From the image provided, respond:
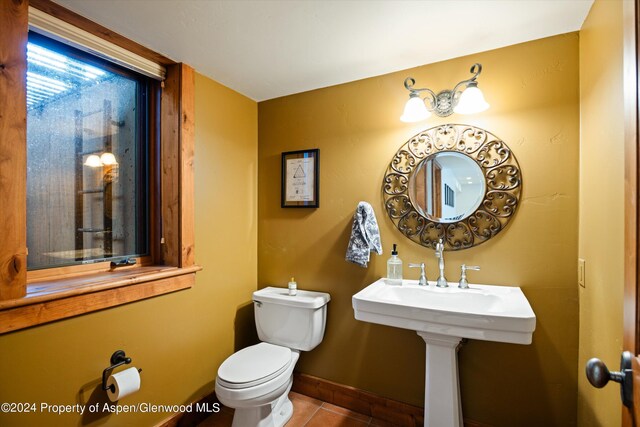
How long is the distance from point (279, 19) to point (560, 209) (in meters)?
1.69

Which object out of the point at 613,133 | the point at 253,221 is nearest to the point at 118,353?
the point at 253,221

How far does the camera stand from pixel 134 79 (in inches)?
69.0

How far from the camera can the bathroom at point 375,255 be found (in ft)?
3.92

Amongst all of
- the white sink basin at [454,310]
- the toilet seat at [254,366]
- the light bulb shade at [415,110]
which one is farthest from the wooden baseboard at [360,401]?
the light bulb shade at [415,110]

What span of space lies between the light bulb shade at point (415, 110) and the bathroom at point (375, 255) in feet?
0.36

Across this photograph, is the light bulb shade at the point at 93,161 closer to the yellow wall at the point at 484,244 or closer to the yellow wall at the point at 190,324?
the yellow wall at the point at 190,324

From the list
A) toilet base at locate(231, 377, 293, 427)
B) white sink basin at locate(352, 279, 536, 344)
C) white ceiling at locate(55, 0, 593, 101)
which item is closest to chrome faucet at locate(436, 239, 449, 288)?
white sink basin at locate(352, 279, 536, 344)

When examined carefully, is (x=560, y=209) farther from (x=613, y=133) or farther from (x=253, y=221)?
(x=253, y=221)

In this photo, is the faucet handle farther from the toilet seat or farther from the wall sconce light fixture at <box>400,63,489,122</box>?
the toilet seat

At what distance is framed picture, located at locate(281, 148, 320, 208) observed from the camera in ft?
7.01

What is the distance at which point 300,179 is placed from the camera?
86.3 inches

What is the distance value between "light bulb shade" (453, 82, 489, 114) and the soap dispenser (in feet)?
2.92

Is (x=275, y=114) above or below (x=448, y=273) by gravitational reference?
above

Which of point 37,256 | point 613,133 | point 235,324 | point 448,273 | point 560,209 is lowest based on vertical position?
point 235,324
